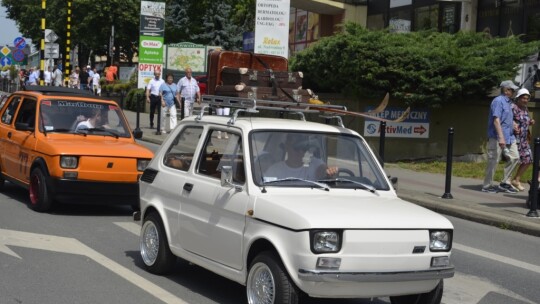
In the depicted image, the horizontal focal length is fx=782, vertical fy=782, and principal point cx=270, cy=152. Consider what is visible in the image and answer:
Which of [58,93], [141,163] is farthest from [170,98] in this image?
[141,163]

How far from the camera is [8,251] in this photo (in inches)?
325

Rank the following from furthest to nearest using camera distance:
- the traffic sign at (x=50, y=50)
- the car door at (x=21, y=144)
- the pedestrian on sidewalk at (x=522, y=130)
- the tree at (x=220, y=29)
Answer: the tree at (x=220, y=29) → the traffic sign at (x=50, y=50) → the pedestrian on sidewalk at (x=522, y=130) → the car door at (x=21, y=144)

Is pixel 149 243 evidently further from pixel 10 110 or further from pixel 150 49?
pixel 150 49

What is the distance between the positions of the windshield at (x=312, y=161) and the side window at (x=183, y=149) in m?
0.94

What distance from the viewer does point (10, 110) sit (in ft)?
40.4

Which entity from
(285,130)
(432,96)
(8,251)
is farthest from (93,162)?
(432,96)

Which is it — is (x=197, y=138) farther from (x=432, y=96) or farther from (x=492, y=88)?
(x=492, y=88)

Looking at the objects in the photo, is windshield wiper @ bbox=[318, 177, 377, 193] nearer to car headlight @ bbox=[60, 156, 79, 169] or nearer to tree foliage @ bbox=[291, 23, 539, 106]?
car headlight @ bbox=[60, 156, 79, 169]

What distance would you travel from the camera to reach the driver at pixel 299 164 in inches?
250

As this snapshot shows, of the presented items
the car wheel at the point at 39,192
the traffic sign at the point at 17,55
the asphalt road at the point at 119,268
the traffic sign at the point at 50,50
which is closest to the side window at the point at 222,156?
the asphalt road at the point at 119,268

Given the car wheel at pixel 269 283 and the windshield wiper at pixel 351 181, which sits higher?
the windshield wiper at pixel 351 181

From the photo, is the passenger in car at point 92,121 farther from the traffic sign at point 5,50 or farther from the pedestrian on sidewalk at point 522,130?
the traffic sign at point 5,50

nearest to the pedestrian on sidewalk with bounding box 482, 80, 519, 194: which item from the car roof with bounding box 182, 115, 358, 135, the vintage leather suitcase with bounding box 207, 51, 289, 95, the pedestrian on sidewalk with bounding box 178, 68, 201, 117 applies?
the vintage leather suitcase with bounding box 207, 51, 289, 95

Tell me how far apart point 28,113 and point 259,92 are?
22.0ft
